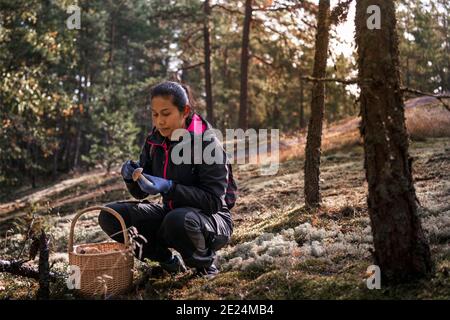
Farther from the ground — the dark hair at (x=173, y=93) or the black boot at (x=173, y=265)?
the dark hair at (x=173, y=93)

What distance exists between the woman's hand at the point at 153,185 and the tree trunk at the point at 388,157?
59.0 inches

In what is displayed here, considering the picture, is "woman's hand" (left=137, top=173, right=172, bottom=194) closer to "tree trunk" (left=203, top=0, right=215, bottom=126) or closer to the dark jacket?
the dark jacket

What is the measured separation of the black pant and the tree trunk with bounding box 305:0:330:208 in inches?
88.2

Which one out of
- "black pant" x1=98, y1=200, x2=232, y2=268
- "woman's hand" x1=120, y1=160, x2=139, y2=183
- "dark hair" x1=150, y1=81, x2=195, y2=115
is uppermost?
"dark hair" x1=150, y1=81, x2=195, y2=115

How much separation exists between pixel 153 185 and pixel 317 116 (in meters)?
3.16

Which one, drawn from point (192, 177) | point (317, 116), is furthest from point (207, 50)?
point (192, 177)

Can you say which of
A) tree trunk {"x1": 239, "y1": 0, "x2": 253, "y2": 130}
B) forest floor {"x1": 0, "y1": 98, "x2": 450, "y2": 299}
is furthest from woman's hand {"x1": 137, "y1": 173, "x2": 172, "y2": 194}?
tree trunk {"x1": 239, "y1": 0, "x2": 253, "y2": 130}

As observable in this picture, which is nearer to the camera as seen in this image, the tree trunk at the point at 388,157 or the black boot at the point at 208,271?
the tree trunk at the point at 388,157

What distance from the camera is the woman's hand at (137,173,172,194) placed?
11.7 ft

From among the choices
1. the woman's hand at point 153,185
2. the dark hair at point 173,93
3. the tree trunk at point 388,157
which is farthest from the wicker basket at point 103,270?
the tree trunk at point 388,157

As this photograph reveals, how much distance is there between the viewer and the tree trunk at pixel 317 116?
6.12 meters

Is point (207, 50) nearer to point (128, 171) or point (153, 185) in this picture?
point (128, 171)

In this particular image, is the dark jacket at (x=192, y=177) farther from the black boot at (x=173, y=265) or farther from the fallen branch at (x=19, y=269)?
the fallen branch at (x=19, y=269)

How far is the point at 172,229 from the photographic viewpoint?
3701 millimetres
